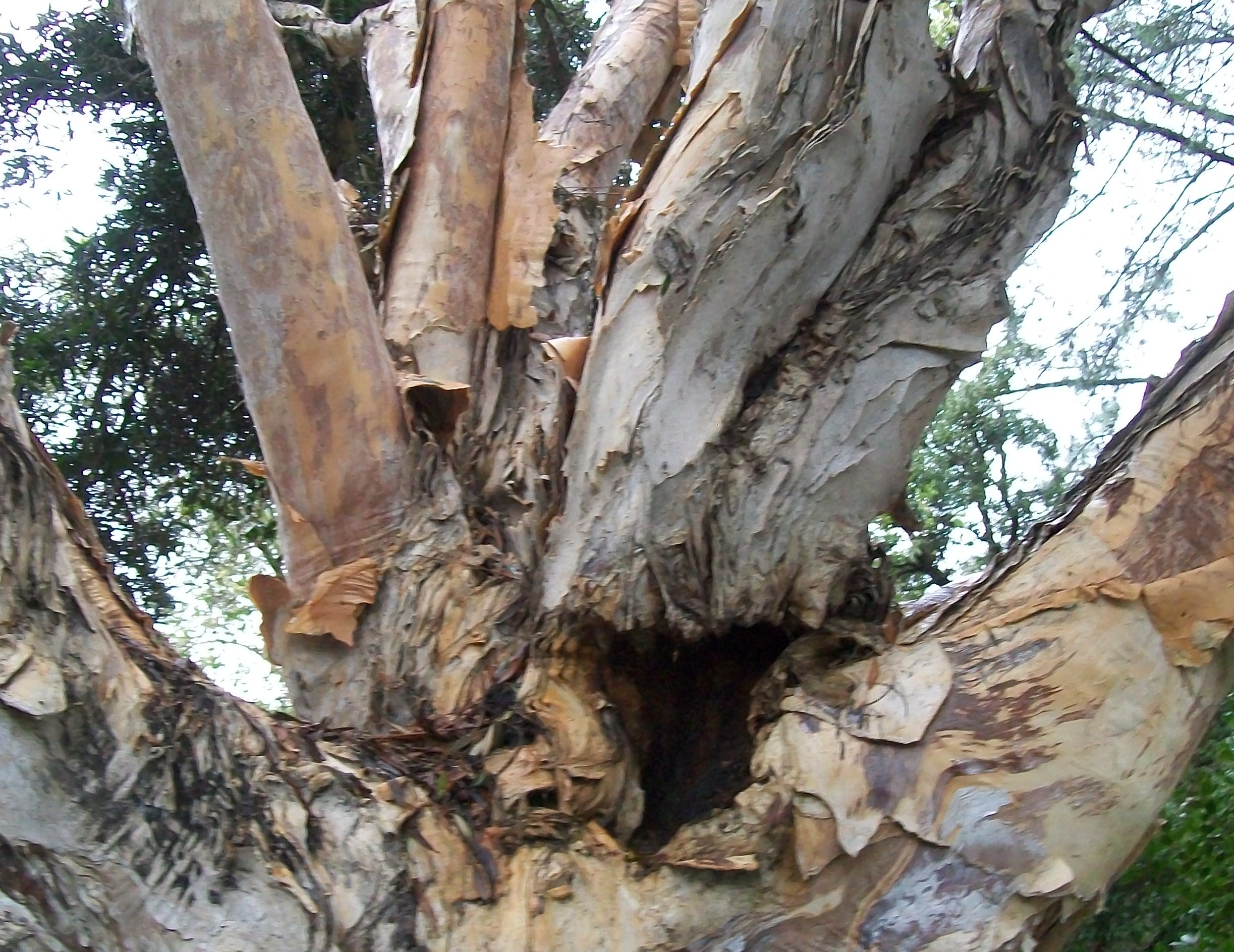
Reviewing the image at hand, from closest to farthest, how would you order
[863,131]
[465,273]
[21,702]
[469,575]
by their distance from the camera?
[21,702], [863,131], [469,575], [465,273]

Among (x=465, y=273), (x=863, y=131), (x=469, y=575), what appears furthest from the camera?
(x=465, y=273)

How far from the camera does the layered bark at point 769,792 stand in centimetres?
139

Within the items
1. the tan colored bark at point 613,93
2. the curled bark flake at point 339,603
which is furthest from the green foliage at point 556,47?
the curled bark flake at point 339,603

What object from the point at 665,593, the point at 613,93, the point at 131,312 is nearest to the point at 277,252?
the point at 665,593

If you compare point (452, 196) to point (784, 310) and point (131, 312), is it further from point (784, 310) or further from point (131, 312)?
point (131, 312)

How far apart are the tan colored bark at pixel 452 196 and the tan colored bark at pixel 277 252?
393mm

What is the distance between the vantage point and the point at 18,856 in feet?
4.39

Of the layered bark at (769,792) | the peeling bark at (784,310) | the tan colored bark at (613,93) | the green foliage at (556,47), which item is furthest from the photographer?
the green foliage at (556,47)

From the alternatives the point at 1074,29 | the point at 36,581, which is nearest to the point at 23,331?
the point at 36,581

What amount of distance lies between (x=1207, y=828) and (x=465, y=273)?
6.75ft

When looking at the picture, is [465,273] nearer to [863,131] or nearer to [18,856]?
[863,131]

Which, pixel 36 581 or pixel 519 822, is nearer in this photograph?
pixel 36 581

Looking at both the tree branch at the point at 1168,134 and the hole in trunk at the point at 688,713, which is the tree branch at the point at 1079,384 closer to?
the tree branch at the point at 1168,134

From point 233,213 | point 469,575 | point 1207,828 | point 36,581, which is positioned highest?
point 233,213
